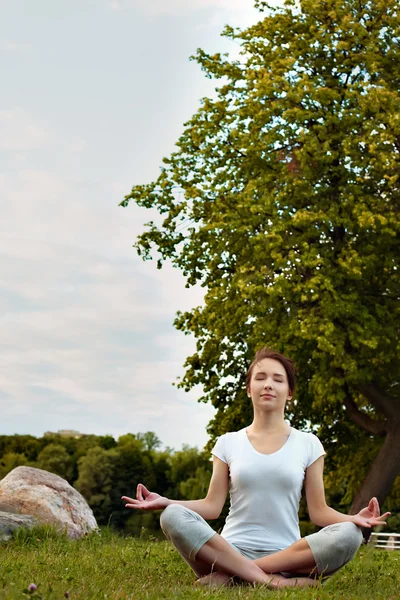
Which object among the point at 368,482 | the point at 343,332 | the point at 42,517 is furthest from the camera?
the point at 368,482

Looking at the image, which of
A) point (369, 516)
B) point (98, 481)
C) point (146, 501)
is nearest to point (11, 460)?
point (98, 481)

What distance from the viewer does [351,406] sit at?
2292 centimetres

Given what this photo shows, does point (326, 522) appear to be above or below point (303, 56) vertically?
below

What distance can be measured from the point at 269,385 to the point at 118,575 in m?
1.95

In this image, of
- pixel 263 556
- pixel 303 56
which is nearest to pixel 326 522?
pixel 263 556

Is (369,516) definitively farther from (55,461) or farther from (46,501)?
(55,461)

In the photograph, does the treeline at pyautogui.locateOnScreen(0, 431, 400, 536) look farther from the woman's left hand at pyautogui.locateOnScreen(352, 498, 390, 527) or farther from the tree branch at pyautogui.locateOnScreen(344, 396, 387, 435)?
the woman's left hand at pyautogui.locateOnScreen(352, 498, 390, 527)

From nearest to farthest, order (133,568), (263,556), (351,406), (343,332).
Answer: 1. (263,556)
2. (133,568)
3. (343,332)
4. (351,406)

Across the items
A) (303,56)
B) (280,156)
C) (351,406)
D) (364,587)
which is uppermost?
(303,56)

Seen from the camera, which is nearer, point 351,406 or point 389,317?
point 389,317

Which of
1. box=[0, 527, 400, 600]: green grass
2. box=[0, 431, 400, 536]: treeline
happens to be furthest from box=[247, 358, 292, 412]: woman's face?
box=[0, 431, 400, 536]: treeline

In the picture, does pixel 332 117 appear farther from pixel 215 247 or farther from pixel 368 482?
pixel 368 482

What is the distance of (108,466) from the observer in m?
60.5

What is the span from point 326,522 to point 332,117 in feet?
51.1
